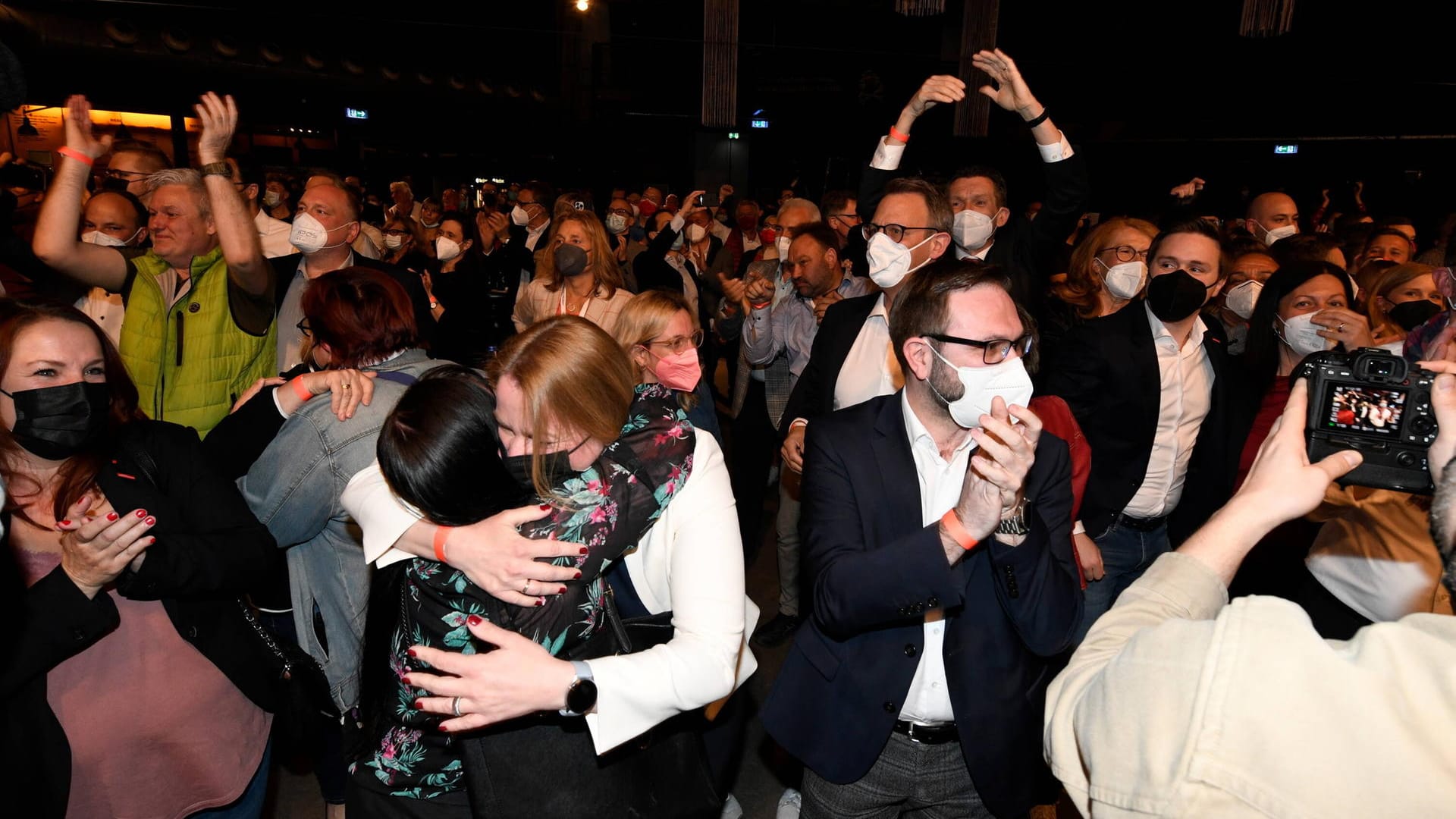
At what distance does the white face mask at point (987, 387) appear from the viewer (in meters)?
1.77

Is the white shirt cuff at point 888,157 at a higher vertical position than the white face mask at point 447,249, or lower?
higher

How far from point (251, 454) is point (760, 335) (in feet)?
7.41

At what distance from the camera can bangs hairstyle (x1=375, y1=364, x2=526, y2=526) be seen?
1.43 m

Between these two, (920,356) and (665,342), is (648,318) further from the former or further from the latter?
(920,356)

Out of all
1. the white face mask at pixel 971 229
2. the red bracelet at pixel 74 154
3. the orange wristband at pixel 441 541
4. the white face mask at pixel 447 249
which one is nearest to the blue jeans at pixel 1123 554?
the white face mask at pixel 971 229

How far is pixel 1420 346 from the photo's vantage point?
216 cm

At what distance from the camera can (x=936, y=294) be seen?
73.3 inches

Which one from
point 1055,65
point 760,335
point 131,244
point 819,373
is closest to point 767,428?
point 760,335

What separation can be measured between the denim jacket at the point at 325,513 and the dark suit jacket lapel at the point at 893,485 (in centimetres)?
111

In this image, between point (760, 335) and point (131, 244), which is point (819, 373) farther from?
point (131, 244)

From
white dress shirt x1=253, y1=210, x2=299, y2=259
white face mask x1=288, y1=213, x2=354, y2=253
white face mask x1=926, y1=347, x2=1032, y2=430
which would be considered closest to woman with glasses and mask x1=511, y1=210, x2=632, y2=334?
white face mask x1=288, y1=213, x2=354, y2=253

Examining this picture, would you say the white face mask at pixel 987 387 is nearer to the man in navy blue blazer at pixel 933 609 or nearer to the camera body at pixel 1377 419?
the man in navy blue blazer at pixel 933 609

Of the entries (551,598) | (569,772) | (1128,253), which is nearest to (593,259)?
(1128,253)

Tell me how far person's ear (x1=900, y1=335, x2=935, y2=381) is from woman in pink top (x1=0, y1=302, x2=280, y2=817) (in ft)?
4.98
